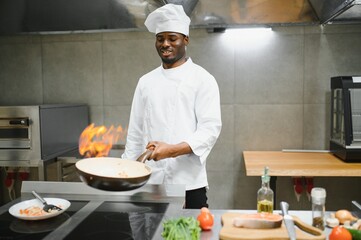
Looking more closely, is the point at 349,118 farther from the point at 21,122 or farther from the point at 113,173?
the point at 21,122

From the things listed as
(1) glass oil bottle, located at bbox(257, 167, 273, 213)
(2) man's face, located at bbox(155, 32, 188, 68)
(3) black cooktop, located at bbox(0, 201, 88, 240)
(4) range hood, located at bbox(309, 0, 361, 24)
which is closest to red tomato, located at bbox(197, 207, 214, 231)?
(1) glass oil bottle, located at bbox(257, 167, 273, 213)

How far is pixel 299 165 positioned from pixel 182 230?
140 cm

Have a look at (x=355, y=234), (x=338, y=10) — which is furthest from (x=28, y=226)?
(x=338, y=10)

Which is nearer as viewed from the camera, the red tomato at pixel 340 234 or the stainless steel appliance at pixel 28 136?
the red tomato at pixel 340 234

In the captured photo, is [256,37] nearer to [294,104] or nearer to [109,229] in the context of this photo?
[294,104]

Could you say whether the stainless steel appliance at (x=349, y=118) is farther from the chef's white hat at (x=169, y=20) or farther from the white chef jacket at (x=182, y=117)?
the chef's white hat at (x=169, y=20)

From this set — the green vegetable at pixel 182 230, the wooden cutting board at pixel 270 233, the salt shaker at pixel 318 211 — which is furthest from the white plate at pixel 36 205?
the salt shaker at pixel 318 211

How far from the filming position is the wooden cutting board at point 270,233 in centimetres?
92

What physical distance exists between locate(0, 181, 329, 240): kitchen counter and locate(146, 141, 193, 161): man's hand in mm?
125

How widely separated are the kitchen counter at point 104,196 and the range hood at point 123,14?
845 millimetres

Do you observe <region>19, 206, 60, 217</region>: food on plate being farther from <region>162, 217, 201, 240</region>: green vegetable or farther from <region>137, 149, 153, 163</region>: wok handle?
<region>162, 217, 201, 240</region>: green vegetable

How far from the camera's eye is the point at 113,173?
1.17 m

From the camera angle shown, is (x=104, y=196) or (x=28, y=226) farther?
(x=104, y=196)

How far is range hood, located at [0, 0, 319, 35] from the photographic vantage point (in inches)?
69.8
